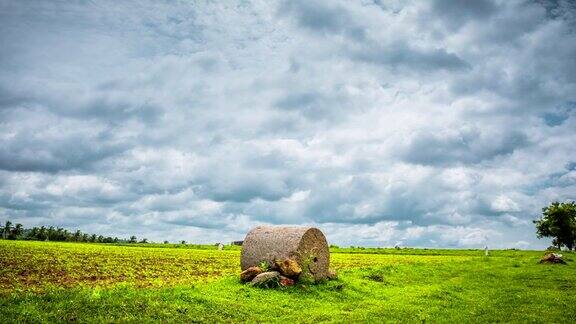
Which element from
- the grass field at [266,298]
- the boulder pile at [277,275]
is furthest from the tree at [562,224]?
the boulder pile at [277,275]

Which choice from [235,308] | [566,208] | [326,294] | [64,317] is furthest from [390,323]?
[566,208]

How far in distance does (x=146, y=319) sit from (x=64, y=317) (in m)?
2.03

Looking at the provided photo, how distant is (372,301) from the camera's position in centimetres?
1898

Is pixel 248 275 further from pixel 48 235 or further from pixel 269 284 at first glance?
pixel 48 235

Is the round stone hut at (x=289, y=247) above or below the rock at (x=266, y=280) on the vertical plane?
above

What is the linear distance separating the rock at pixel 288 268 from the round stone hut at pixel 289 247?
1018mm

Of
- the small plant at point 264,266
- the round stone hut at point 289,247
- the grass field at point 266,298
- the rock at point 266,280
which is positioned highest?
the round stone hut at point 289,247

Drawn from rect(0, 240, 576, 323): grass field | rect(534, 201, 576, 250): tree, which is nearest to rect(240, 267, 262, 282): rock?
rect(0, 240, 576, 323): grass field

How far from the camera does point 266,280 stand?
1934cm

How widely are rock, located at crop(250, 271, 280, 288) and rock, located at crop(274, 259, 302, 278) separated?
62 centimetres

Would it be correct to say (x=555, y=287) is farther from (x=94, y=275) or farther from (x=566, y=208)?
(x=566, y=208)

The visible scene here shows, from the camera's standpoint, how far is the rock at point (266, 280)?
19192mm

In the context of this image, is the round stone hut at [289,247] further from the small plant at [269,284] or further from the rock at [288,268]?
the small plant at [269,284]

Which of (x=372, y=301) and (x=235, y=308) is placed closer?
(x=235, y=308)
